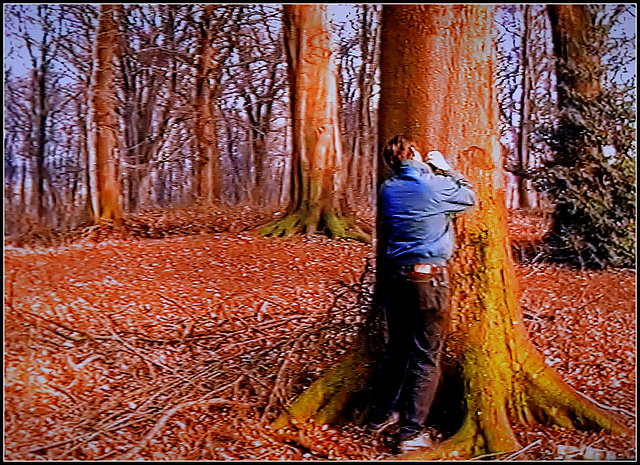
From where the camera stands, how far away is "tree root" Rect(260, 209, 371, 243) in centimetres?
372

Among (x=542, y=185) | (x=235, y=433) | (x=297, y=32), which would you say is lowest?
(x=235, y=433)

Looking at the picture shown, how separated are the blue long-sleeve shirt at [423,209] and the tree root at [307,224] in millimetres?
561

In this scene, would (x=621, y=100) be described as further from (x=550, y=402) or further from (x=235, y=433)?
(x=235, y=433)

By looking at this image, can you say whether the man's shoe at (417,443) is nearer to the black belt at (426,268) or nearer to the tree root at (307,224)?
the black belt at (426,268)

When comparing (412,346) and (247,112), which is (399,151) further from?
(247,112)

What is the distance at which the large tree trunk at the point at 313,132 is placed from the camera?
3.74 metres

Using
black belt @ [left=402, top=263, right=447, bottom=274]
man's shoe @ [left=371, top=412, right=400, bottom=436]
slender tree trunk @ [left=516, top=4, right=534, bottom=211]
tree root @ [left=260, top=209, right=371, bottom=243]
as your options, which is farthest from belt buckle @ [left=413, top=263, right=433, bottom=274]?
slender tree trunk @ [left=516, top=4, right=534, bottom=211]

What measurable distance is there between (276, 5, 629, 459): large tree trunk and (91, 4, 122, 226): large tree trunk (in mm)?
1452

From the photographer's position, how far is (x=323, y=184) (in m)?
3.91

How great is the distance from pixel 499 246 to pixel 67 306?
2226mm

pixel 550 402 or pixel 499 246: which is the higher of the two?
pixel 499 246

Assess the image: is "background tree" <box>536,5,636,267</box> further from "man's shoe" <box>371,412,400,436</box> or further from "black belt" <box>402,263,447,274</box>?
"man's shoe" <box>371,412,400,436</box>

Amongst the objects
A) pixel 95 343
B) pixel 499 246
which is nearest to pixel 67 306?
pixel 95 343

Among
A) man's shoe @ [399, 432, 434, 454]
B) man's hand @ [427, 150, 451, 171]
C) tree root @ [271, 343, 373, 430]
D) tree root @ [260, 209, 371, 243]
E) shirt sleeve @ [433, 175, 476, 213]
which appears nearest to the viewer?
shirt sleeve @ [433, 175, 476, 213]
